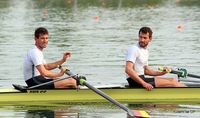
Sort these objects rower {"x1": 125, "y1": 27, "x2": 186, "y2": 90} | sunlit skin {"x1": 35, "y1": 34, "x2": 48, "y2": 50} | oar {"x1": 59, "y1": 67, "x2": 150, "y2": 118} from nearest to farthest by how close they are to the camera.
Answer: oar {"x1": 59, "y1": 67, "x2": 150, "y2": 118} → sunlit skin {"x1": 35, "y1": 34, "x2": 48, "y2": 50} → rower {"x1": 125, "y1": 27, "x2": 186, "y2": 90}

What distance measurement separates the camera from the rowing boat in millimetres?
14414

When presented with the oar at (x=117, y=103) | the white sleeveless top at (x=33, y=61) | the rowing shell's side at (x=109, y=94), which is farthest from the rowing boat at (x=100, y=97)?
the oar at (x=117, y=103)

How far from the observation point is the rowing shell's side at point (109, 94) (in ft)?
47.3

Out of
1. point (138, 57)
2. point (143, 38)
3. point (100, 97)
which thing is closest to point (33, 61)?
point (100, 97)

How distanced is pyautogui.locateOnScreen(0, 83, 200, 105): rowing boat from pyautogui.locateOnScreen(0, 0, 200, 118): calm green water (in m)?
0.30

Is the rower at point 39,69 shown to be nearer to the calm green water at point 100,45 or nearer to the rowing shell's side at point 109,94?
the rowing shell's side at point 109,94

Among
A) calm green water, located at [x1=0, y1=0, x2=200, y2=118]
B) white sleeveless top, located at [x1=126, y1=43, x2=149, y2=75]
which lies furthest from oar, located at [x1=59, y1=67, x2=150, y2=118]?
white sleeveless top, located at [x1=126, y1=43, x2=149, y2=75]

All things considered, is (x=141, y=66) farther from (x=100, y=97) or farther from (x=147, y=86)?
(x=100, y=97)

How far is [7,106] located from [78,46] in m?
14.7

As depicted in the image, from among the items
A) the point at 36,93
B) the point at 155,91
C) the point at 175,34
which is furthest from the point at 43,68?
the point at 175,34

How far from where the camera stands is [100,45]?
2909cm

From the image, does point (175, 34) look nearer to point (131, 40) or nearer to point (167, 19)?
point (131, 40)

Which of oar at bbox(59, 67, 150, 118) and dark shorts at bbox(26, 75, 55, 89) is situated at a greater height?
dark shorts at bbox(26, 75, 55, 89)

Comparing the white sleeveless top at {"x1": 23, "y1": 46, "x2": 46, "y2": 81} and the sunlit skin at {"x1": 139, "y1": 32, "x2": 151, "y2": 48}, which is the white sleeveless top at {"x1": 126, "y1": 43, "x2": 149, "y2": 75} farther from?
the white sleeveless top at {"x1": 23, "y1": 46, "x2": 46, "y2": 81}
